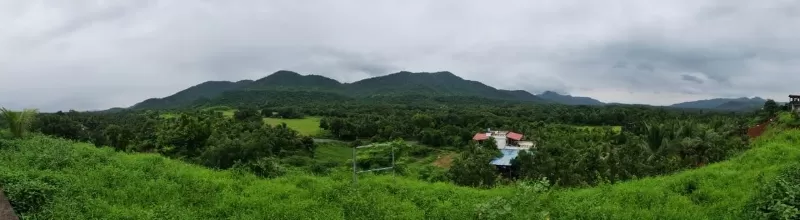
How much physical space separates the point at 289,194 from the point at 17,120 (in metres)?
7.96

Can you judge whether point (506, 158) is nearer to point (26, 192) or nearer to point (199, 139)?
point (199, 139)

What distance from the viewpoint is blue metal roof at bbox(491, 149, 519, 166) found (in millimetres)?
35209

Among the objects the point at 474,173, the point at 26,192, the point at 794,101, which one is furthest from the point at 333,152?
the point at 26,192

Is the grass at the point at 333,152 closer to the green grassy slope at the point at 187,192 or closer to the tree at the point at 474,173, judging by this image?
the tree at the point at 474,173

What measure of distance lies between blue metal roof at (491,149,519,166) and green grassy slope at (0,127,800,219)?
2448cm

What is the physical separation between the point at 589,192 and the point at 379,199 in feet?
12.8

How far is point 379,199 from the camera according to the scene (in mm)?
8836

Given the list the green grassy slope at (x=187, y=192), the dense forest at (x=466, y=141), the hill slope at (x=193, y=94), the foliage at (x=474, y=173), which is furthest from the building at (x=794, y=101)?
the hill slope at (x=193, y=94)

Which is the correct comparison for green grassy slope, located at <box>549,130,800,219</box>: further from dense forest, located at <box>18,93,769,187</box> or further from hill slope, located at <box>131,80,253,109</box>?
hill slope, located at <box>131,80,253,109</box>

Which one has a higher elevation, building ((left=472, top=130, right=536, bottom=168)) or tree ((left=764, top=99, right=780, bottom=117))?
tree ((left=764, top=99, right=780, bottom=117))

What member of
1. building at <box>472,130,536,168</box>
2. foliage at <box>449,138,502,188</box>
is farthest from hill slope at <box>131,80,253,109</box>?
foliage at <box>449,138,502,188</box>

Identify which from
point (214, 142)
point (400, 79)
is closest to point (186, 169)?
point (214, 142)

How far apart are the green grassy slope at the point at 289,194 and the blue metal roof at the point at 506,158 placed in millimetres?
24484

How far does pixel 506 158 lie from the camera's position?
36.8 meters
